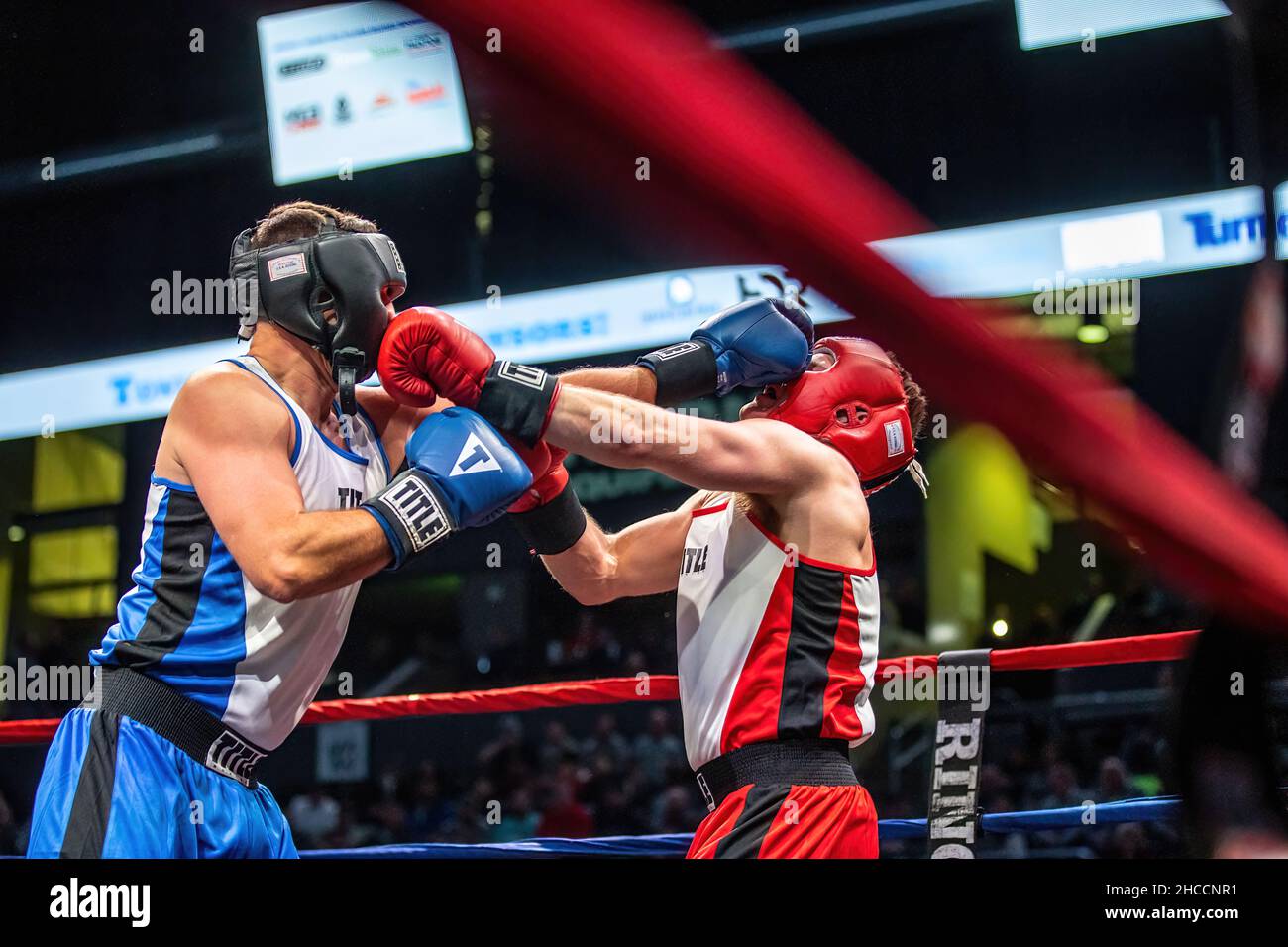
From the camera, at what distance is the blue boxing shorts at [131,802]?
1766 millimetres

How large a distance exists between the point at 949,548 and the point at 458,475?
7.63 meters

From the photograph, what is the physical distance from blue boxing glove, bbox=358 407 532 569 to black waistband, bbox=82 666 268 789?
0.38 m

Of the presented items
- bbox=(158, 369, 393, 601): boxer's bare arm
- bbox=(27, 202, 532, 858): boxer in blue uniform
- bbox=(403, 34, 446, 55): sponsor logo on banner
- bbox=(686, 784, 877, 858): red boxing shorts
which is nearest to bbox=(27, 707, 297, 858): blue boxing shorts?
bbox=(27, 202, 532, 858): boxer in blue uniform

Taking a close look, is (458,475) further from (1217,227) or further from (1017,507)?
(1017,507)

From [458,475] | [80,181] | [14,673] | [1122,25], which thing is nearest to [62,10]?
[80,181]

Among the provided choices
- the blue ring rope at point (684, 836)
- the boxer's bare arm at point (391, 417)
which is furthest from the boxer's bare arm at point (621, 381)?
the blue ring rope at point (684, 836)

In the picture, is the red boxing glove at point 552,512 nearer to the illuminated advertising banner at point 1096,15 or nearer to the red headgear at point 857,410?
the red headgear at point 857,410

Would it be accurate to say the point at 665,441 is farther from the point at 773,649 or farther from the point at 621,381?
the point at 773,649

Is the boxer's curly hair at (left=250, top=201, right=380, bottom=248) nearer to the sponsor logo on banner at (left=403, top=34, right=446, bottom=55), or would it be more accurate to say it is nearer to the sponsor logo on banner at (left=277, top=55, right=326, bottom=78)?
the sponsor logo on banner at (left=403, top=34, right=446, bottom=55)

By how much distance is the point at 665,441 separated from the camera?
2023 millimetres

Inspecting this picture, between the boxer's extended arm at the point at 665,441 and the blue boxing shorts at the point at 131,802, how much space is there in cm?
75

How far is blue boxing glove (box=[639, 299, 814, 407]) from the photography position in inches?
89.0

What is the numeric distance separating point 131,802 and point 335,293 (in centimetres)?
82
